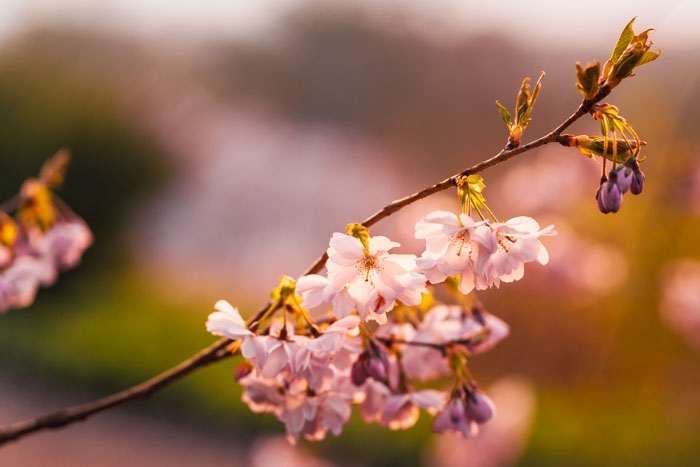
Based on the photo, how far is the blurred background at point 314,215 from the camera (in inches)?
116

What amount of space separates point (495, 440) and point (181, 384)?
8.58ft

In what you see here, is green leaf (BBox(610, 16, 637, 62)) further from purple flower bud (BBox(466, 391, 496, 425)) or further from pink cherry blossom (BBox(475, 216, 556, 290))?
purple flower bud (BBox(466, 391, 496, 425))

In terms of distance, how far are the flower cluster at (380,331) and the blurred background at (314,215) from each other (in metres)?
0.84

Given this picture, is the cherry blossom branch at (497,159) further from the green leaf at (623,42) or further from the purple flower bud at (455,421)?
the purple flower bud at (455,421)

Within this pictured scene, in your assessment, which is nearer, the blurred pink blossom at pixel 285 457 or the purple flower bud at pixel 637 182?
the purple flower bud at pixel 637 182

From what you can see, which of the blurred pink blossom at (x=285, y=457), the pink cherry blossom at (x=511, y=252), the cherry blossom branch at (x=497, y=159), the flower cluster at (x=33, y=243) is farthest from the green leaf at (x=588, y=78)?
the blurred pink blossom at (x=285, y=457)

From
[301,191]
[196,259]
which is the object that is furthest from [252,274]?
[301,191]

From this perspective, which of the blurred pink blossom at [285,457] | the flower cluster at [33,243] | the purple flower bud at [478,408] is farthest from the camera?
the blurred pink blossom at [285,457]

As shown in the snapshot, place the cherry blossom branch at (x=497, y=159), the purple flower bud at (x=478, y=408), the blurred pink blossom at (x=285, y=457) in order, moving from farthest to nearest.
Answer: the blurred pink blossom at (x=285, y=457) < the purple flower bud at (x=478, y=408) < the cherry blossom branch at (x=497, y=159)

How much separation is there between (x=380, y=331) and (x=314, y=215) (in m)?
8.55

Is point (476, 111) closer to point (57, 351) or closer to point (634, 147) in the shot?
point (57, 351)

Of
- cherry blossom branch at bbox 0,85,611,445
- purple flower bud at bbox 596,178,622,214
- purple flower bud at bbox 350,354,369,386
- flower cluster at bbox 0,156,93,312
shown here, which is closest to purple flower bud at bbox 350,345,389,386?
purple flower bud at bbox 350,354,369,386

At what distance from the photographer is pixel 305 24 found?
34.7 feet

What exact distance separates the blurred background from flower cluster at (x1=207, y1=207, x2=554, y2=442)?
84cm
